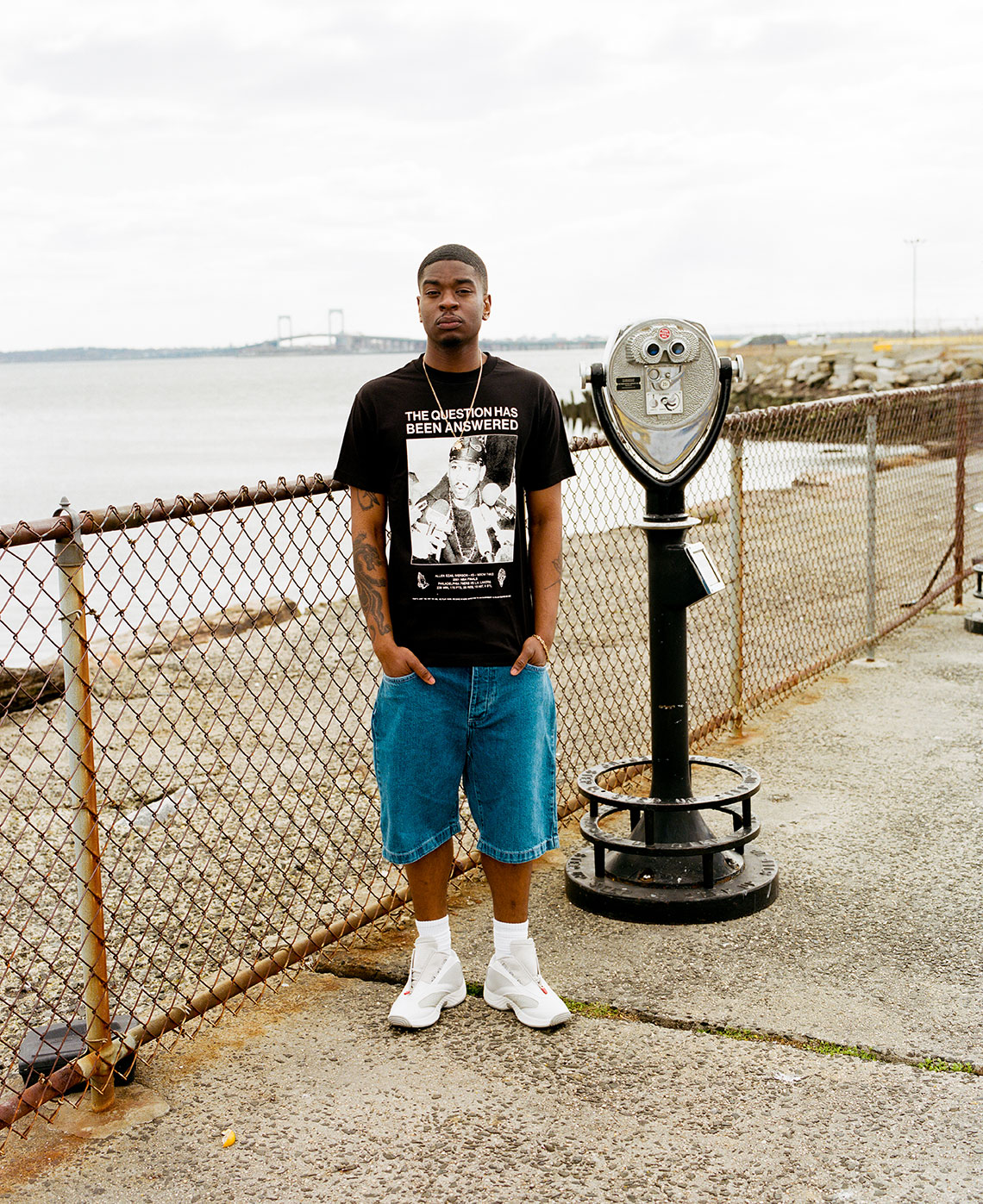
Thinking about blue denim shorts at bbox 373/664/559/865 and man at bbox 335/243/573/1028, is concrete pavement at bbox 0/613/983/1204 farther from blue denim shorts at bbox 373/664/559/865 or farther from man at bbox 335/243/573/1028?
blue denim shorts at bbox 373/664/559/865

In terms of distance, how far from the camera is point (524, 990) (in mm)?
3199

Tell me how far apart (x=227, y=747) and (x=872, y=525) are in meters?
3.54

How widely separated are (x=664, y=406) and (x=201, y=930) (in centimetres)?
229

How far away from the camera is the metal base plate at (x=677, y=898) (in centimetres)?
371

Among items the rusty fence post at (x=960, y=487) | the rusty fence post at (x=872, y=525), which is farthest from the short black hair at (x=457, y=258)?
the rusty fence post at (x=960, y=487)

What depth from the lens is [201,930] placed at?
4266 millimetres

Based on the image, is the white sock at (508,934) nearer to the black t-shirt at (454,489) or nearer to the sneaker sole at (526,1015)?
the sneaker sole at (526,1015)

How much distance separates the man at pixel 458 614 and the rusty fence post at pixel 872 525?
3.68 meters

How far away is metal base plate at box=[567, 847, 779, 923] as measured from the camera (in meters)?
3.71

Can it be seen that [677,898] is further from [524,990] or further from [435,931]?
[435,931]

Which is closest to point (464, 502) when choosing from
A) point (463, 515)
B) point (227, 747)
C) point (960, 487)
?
point (463, 515)

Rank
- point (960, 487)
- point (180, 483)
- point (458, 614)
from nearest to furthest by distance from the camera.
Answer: point (458, 614)
point (960, 487)
point (180, 483)

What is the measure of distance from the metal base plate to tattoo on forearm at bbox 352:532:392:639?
3.94 feet

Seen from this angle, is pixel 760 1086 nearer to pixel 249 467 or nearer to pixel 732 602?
pixel 732 602
